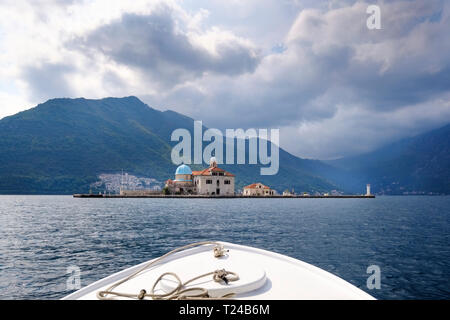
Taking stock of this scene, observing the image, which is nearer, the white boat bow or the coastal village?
the white boat bow

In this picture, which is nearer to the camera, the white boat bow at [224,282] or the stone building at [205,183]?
the white boat bow at [224,282]

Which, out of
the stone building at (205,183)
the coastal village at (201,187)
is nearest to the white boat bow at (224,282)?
the coastal village at (201,187)

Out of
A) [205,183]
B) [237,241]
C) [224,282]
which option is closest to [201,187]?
[205,183]

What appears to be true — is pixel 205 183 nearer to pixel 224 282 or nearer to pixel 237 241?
pixel 237 241

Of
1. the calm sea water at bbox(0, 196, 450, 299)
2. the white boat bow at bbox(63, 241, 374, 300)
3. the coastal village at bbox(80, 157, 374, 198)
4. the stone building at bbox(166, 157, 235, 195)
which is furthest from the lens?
the stone building at bbox(166, 157, 235, 195)

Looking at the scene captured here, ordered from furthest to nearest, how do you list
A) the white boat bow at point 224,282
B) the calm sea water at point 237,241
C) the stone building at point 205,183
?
the stone building at point 205,183 → the calm sea water at point 237,241 → the white boat bow at point 224,282

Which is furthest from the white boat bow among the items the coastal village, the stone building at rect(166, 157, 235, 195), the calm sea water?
the stone building at rect(166, 157, 235, 195)

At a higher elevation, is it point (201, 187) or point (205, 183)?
point (205, 183)

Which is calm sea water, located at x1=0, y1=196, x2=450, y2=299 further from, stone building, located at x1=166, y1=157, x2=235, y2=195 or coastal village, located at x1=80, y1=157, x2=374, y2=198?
stone building, located at x1=166, y1=157, x2=235, y2=195

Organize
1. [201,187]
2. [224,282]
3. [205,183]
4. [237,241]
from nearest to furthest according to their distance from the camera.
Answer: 1. [224,282]
2. [237,241]
3. [201,187]
4. [205,183]

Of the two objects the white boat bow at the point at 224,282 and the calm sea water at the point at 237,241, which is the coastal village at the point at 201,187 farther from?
the white boat bow at the point at 224,282

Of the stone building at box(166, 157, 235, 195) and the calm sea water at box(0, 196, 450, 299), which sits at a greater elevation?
the stone building at box(166, 157, 235, 195)

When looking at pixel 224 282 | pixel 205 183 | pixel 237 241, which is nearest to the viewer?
pixel 224 282
